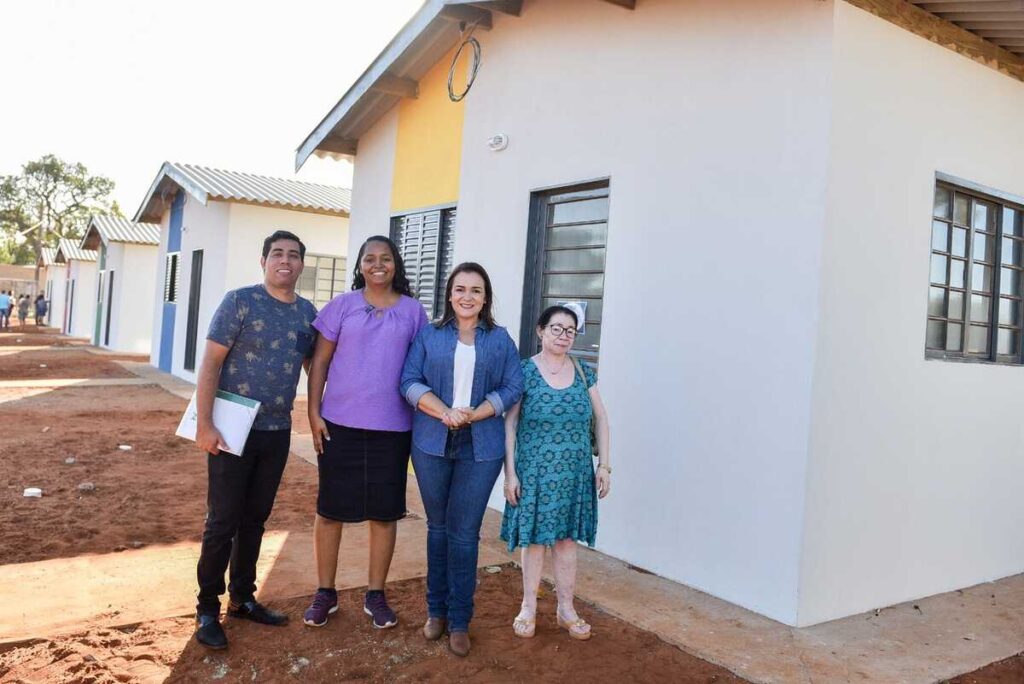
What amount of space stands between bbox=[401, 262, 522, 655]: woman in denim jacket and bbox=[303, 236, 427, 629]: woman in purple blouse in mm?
118

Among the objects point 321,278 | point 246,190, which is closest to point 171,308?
point 246,190

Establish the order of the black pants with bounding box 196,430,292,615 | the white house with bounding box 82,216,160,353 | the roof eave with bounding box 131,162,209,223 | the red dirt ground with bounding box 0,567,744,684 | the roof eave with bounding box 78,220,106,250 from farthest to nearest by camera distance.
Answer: the roof eave with bounding box 78,220,106,250 → the white house with bounding box 82,216,160,353 → the roof eave with bounding box 131,162,209,223 → the black pants with bounding box 196,430,292,615 → the red dirt ground with bounding box 0,567,744,684

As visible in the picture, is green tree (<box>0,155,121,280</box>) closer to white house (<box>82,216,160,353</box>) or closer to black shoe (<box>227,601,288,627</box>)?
white house (<box>82,216,160,353</box>)

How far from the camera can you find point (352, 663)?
3.47 metres

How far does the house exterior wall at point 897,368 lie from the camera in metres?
4.24

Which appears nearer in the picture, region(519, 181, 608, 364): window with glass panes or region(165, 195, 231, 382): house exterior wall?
region(519, 181, 608, 364): window with glass panes

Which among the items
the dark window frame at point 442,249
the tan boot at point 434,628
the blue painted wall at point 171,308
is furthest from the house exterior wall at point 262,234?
the tan boot at point 434,628

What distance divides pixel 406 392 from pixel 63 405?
973cm

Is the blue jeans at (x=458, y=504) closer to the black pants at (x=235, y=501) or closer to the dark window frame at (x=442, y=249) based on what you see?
the black pants at (x=235, y=501)

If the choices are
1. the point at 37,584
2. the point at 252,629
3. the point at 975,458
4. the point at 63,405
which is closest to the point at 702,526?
the point at 975,458

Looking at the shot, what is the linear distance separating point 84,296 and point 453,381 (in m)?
→ 30.6

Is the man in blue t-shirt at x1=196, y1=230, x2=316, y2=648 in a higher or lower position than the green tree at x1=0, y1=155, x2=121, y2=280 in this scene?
lower

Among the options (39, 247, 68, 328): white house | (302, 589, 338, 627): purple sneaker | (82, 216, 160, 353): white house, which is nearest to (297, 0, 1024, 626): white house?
(302, 589, 338, 627): purple sneaker

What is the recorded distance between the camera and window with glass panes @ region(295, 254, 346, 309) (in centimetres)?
1446
